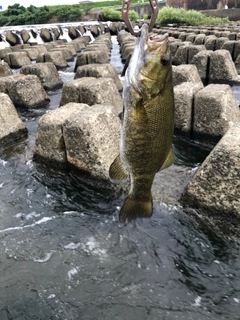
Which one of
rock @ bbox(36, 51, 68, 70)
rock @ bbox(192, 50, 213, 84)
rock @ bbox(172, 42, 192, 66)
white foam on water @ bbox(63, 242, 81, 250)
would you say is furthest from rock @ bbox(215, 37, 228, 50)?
white foam on water @ bbox(63, 242, 81, 250)

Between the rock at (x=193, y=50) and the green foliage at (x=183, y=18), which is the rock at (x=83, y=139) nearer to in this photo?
the rock at (x=193, y=50)

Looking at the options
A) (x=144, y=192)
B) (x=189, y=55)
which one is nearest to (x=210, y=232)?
(x=144, y=192)

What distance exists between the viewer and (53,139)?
414 cm

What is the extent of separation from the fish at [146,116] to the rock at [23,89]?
5.27 meters

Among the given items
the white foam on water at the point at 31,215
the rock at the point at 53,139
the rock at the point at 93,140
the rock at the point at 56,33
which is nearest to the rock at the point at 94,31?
the rock at the point at 56,33

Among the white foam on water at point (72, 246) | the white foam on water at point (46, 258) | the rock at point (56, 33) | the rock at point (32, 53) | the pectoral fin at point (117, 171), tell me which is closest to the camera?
the pectoral fin at point (117, 171)

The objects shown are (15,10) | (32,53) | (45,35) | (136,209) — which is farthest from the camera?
(15,10)

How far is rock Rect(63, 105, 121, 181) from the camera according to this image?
3.75m

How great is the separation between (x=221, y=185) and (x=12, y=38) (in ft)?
72.0

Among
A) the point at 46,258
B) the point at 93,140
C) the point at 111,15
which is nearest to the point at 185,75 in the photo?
the point at 93,140

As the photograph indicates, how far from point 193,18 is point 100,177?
28568mm

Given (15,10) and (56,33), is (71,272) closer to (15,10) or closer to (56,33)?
(56,33)

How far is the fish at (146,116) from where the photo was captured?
1.57 meters

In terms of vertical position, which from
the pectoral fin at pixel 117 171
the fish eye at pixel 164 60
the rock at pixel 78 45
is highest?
the fish eye at pixel 164 60
